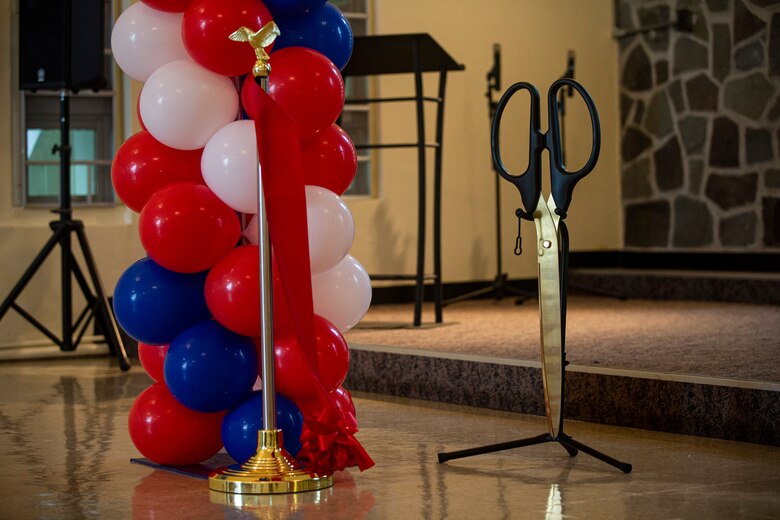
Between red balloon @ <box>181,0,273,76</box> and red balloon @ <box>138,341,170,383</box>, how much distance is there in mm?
656

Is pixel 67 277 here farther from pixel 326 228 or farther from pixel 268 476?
pixel 268 476

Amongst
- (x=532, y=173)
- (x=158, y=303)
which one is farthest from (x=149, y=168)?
(x=532, y=173)

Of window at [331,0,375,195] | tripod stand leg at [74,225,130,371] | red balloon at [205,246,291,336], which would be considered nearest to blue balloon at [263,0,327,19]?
red balloon at [205,246,291,336]

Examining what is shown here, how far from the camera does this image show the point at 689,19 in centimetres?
599

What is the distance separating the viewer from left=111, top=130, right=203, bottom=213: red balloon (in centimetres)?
255

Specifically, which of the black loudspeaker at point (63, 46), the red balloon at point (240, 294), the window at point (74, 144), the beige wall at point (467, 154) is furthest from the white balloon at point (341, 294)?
the window at point (74, 144)

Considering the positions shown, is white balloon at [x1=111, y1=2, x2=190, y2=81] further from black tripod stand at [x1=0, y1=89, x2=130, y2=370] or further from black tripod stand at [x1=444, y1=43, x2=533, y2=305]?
black tripod stand at [x1=444, y1=43, x2=533, y2=305]

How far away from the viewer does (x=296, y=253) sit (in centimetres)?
229

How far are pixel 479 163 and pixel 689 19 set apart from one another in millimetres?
1352

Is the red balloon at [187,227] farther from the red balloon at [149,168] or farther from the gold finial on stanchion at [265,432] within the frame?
the gold finial on stanchion at [265,432]

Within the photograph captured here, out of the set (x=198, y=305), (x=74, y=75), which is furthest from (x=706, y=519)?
(x=74, y=75)

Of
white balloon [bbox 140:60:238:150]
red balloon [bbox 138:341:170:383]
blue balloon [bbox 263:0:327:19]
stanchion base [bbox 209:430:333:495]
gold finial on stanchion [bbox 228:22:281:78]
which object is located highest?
blue balloon [bbox 263:0:327:19]

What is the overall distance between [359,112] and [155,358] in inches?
125

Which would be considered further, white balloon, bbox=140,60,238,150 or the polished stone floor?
white balloon, bbox=140,60,238,150
